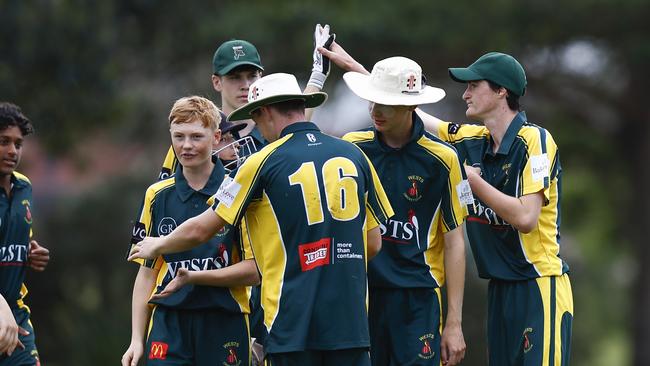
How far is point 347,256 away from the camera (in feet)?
22.8

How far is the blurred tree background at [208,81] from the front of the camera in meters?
18.5

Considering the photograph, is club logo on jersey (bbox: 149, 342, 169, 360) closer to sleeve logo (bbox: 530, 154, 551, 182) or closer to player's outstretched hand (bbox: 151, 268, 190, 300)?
player's outstretched hand (bbox: 151, 268, 190, 300)

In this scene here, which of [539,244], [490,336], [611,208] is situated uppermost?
[611,208]

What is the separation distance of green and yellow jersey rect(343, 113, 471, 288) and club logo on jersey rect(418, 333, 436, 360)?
0.33 m

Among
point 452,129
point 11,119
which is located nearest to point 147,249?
point 11,119

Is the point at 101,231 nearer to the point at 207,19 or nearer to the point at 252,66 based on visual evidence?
the point at 207,19

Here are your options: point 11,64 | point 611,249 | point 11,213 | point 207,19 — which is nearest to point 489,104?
point 11,213

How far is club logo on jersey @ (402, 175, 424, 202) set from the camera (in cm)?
797

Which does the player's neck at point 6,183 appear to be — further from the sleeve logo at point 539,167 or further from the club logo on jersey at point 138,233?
the sleeve logo at point 539,167

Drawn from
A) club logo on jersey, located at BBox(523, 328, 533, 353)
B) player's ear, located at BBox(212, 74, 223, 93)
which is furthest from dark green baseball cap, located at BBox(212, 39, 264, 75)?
club logo on jersey, located at BBox(523, 328, 533, 353)

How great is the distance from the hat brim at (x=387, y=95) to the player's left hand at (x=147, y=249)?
154 centimetres

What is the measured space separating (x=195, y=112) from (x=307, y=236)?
1400mm

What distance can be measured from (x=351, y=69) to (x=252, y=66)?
1.29 metres

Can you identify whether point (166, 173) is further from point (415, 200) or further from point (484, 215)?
point (484, 215)
